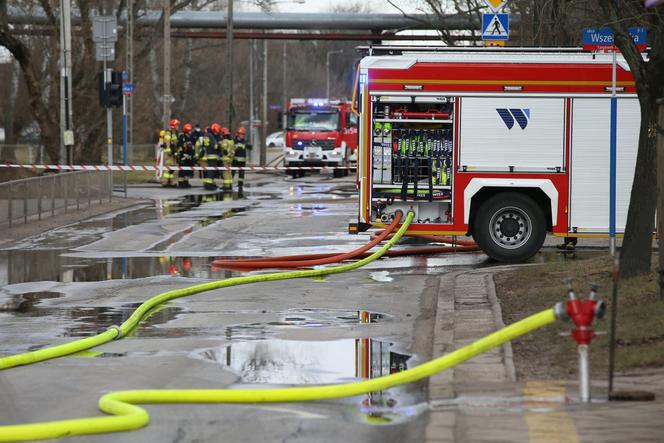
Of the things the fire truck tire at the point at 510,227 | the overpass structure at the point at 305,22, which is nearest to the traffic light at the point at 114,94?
the overpass structure at the point at 305,22

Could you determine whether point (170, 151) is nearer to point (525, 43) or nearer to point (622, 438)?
point (525, 43)

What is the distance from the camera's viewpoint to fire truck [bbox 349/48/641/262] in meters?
16.5

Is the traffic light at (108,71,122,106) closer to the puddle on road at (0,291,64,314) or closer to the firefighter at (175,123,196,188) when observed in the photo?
the firefighter at (175,123,196,188)

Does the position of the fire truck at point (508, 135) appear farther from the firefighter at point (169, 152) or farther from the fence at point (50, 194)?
the firefighter at point (169, 152)

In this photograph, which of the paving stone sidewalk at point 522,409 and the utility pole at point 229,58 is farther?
the utility pole at point 229,58

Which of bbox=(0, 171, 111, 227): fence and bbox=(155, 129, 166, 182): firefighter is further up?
bbox=(155, 129, 166, 182): firefighter

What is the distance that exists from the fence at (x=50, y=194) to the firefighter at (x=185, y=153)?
27.0ft

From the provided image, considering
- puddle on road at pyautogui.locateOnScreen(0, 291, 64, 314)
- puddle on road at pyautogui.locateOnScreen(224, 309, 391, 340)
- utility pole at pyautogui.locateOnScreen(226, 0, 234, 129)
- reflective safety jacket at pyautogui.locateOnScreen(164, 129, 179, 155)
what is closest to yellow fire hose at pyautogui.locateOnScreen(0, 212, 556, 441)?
puddle on road at pyautogui.locateOnScreen(224, 309, 391, 340)

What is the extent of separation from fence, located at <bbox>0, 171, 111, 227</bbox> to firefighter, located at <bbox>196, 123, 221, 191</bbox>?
719 cm

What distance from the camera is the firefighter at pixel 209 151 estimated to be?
35469 mm

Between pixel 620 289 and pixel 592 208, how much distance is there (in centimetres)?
495

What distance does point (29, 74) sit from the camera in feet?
131

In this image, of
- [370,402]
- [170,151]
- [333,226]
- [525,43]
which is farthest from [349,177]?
[370,402]

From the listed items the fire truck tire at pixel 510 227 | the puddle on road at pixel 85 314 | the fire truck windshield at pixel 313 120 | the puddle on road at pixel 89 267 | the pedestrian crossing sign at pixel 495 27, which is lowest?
the puddle on road at pixel 85 314
